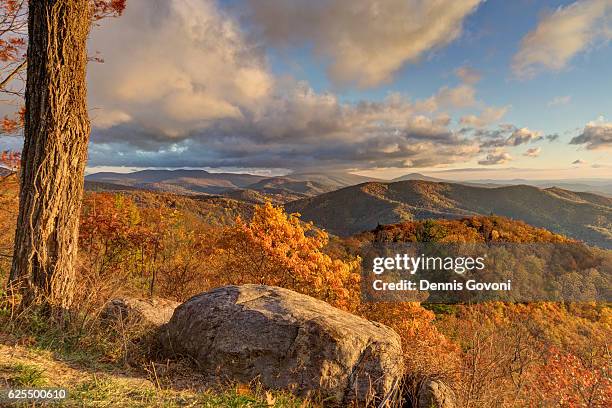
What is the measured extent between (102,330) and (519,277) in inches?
2729

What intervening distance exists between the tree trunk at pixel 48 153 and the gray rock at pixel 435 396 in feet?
19.1

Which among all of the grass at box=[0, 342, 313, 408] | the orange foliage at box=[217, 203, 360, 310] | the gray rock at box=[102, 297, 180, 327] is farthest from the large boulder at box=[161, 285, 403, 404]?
the orange foliage at box=[217, 203, 360, 310]

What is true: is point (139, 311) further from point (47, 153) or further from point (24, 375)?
point (47, 153)

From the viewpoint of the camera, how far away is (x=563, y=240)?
81312mm

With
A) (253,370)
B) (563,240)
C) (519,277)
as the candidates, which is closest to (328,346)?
(253,370)

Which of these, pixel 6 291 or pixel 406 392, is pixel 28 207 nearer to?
pixel 6 291

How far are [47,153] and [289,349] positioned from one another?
190 inches

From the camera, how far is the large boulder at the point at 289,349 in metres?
5.74

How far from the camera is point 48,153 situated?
6.16 meters

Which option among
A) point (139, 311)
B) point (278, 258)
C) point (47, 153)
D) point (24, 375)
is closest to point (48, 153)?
point (47, 153)

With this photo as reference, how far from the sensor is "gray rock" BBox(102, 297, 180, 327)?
6.68 meters

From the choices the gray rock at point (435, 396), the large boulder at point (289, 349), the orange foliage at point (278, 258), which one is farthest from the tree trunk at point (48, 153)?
the orange foliage at point (278, 258)

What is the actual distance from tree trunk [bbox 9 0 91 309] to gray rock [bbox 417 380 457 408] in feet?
19.1

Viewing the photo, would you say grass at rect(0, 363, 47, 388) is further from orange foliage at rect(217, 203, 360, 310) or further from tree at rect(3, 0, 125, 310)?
orange foliage at rect(217, 203, 360, 310)
